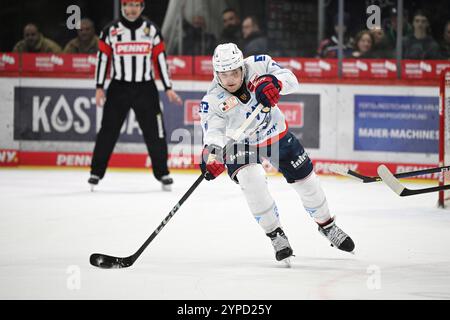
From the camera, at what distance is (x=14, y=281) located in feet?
15.2

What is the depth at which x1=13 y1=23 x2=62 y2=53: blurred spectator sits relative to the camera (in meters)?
9.48

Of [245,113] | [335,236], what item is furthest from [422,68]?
[245,113]

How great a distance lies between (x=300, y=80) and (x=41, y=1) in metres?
2.64

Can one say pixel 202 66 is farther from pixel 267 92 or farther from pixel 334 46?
pixel 267 92

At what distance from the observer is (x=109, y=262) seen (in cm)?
493

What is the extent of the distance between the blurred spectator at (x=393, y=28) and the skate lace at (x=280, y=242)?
14.1 ft

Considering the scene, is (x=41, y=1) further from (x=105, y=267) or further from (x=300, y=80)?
(x=105, y=267)

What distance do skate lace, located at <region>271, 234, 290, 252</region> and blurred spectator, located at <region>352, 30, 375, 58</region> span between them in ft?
14.0

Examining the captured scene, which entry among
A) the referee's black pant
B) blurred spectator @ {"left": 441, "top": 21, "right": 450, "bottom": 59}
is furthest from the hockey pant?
blurred spectator @ {"left": 441, "top": 21, "right": 450, "bottom": 59}

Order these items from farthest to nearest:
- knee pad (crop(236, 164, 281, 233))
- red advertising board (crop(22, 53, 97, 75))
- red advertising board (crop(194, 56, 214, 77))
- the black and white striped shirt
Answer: red advertising board (crop(22, 53, 97, 75))
red advertising board (crop(194, 56, 214, 77))
the black and white striped shirt
knee pad (crop(236, 164, 281, 233))

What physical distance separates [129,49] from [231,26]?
4.91 ft

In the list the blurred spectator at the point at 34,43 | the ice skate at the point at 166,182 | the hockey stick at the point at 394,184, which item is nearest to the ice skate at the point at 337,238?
the hockey stick at the point at 394,184

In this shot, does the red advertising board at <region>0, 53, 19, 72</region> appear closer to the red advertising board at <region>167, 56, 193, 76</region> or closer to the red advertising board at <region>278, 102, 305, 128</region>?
the red advertising board at <region>167, 56, 193, 76</region>

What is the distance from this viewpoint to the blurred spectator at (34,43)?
9477mm
